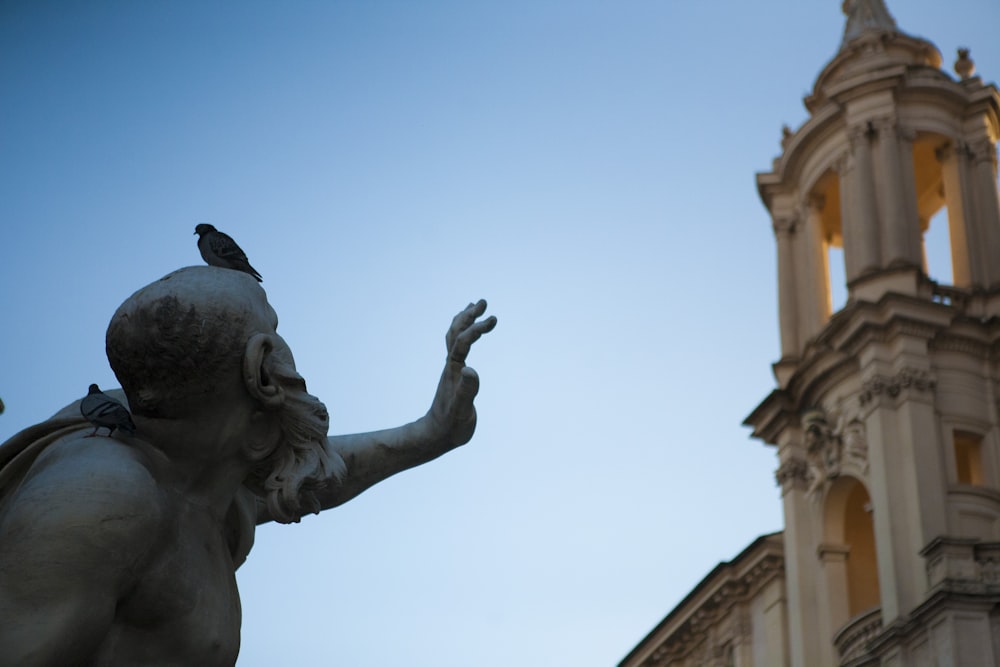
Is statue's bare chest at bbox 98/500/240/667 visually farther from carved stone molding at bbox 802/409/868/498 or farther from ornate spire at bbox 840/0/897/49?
ornate spire at bbox 840/0/897/49

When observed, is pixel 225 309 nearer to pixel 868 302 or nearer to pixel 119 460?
pixel 119 460

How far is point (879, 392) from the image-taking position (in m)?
28.8

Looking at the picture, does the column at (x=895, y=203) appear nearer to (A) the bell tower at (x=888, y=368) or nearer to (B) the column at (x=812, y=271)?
(A) the bell tower at (x=888, y=368)

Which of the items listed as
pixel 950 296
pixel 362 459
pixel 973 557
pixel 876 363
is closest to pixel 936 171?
pixel 950 296

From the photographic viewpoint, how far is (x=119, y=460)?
2.39m

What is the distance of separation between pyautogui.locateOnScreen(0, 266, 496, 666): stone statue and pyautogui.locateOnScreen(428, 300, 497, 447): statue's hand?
0.36 metres

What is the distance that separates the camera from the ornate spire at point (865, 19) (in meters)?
34.6

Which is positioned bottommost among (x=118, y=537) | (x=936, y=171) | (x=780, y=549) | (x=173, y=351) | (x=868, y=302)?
(x=118, y=537)

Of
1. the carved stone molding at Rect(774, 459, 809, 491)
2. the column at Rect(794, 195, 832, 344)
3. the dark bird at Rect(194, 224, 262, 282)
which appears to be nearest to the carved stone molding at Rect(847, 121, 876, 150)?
the column at Rect(794, 195, 832, 344)

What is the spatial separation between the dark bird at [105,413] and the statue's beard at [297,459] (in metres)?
0.26

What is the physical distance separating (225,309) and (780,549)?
104ft

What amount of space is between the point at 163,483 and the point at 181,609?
0.68ft

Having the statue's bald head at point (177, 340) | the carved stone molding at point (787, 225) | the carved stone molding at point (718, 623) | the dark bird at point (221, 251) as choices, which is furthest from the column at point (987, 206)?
the statue's bald head at point (177, 340)

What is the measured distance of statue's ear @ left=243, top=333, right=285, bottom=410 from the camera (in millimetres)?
2490
